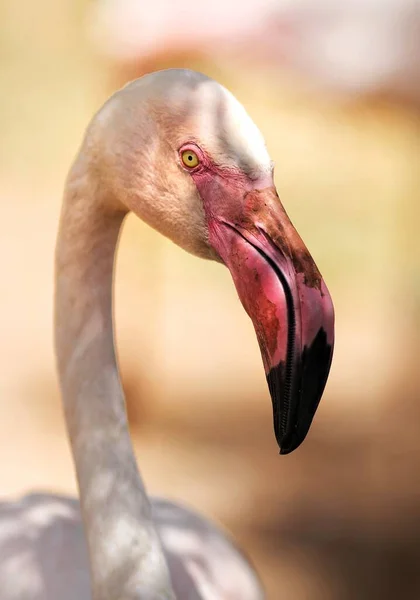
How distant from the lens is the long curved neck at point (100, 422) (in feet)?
4.74

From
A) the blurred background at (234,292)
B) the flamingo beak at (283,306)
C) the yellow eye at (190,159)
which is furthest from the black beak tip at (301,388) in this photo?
the blurred background at (234,292)

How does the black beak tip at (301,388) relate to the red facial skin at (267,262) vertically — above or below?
below

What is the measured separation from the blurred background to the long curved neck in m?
1.14

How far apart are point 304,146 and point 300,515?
2.03 meters

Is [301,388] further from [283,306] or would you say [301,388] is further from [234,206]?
[234,206]

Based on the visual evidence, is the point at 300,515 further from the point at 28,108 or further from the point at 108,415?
the point at 28,108

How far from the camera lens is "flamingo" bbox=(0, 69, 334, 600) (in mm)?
1210

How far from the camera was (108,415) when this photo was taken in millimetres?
1485

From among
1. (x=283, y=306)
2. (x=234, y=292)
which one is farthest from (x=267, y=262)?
(x=234, y=292)

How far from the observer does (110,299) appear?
1474 mm

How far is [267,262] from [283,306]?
0.23ft

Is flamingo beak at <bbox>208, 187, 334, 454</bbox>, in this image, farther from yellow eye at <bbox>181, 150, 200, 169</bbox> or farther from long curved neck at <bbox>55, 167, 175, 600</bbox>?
long curved neck at <bbox>55, 167, 175, 600</bbox>

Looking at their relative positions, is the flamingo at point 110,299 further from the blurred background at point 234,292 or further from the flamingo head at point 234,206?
the blurred background at point 234,292

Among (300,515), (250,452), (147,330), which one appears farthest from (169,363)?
(300,515)
